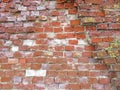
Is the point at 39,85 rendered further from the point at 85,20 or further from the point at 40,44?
the point at 85,20

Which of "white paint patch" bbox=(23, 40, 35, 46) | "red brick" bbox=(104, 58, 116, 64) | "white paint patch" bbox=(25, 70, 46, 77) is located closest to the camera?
"red brick" bbox=(104, 58, 116, 64)

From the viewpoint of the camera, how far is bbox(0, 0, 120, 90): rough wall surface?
9.79ft

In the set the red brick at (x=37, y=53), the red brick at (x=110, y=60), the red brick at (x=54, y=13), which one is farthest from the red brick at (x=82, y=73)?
the red brick at (x=54, y=13)

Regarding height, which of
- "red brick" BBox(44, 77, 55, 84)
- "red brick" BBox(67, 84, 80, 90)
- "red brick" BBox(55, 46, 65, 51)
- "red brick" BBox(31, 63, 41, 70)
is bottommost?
"red brick" BBox(67, 84, 80, 90)

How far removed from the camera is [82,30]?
124 inches

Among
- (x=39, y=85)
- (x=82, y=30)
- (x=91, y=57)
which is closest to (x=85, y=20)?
(x=82, y=30)

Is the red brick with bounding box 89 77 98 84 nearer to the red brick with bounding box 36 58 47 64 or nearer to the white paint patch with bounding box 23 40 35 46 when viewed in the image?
the red brick with bounding box 36 58 47 64

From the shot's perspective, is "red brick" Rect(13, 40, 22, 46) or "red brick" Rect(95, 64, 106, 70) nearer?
"red brick" Rect(95, 64, 106, 70)

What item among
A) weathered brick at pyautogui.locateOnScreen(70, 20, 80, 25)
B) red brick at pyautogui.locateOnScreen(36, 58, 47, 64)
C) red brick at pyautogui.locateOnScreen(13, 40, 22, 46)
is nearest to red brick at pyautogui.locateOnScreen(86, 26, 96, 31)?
weathered brick at pyautogui.locateOnScreen(70, 20, 80, 25)

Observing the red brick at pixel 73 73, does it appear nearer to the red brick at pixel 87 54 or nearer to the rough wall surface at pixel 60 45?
the rough wall surface at pixel 60 45

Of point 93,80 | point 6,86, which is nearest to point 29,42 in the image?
point 6,86

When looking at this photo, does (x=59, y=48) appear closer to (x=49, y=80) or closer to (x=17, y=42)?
(x=49, y=80)

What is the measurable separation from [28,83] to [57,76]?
14.4 inches

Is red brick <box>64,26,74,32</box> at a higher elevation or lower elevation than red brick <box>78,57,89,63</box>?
higher
